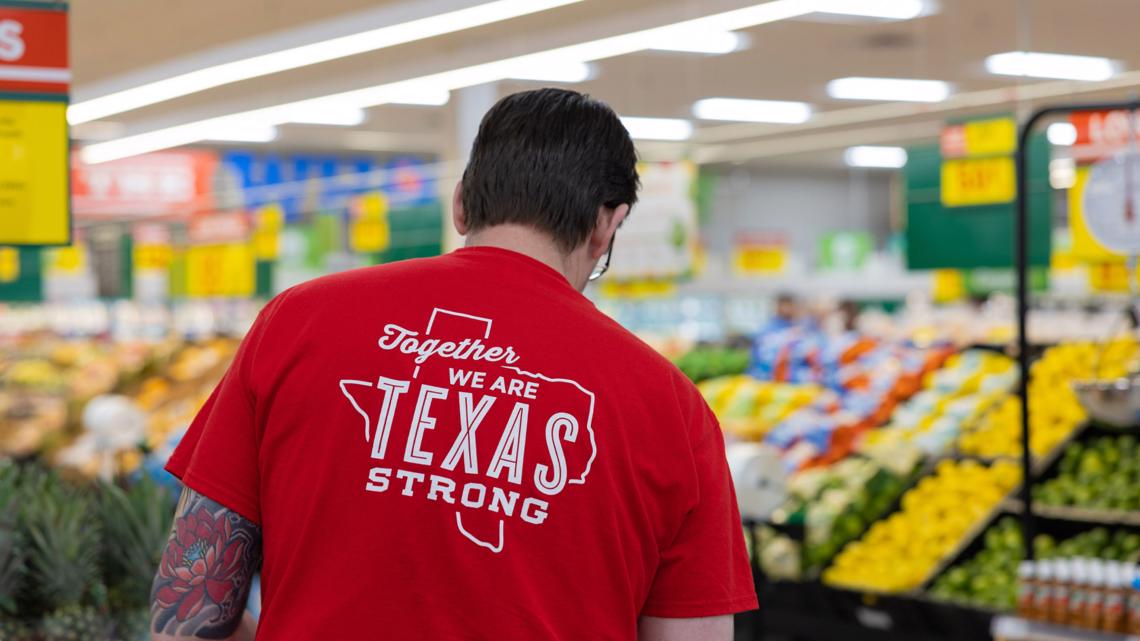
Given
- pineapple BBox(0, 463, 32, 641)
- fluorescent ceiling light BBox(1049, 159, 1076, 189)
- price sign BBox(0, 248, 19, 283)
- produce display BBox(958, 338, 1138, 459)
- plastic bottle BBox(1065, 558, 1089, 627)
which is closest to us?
pineapple BBox(0, 463, 32, 641)

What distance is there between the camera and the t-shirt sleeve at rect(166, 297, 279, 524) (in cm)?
145

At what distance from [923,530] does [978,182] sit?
2.50m

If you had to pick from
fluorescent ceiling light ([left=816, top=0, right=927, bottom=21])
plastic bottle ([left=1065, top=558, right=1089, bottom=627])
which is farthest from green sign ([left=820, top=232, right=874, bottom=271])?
plastic bottle ([left=1065, top=558, right=1089, bottom=627])

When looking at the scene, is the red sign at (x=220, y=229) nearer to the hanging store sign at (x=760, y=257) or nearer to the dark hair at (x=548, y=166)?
the dark hair at (x=548, y=166)

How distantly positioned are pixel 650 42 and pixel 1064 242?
12.9 metres

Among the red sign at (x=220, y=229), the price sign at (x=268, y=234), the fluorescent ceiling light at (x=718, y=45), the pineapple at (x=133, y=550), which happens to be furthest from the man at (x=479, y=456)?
the red sign at (x=220, y=229)

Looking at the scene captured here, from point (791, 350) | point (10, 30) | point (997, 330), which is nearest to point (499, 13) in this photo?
point (10, 30)

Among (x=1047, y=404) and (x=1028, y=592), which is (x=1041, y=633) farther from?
(x=1047, y=404)

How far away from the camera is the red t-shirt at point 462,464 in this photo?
137 cm

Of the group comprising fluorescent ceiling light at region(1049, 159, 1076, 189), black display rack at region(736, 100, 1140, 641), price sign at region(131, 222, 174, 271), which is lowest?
black display rack at region(736, 100, 1140, 641)

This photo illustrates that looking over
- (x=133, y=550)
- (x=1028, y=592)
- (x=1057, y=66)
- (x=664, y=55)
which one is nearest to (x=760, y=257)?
(x=1057, y=66)

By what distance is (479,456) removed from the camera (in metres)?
1.38

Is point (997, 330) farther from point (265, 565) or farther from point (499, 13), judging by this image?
point (265, 565)

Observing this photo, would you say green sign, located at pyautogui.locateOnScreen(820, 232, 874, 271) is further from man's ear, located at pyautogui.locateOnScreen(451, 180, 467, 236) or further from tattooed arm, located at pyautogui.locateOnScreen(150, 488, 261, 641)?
tattooed arm, located at pyautogui.locateOnScreen(150, 488, 261, 641)
